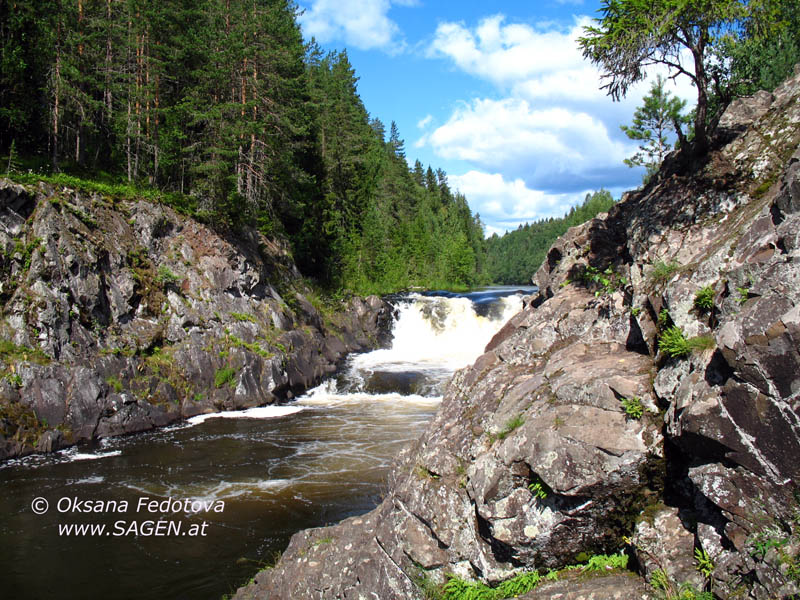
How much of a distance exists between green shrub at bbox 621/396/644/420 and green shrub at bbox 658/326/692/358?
0.64 m

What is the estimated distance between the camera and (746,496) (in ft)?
14.0

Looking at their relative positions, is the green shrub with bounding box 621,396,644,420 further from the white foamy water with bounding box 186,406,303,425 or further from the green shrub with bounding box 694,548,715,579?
the white foamy water with bounding box 186,406,303,425

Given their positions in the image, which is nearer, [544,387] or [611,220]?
[544,387]

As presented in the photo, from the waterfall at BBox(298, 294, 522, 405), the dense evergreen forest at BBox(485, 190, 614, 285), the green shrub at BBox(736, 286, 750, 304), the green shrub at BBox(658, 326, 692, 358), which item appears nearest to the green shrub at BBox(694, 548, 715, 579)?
the green shrub at BBox(658, 326, 692, 358)

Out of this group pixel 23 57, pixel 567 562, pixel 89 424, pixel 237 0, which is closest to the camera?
pixel 567 562

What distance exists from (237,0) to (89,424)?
74.5 feet

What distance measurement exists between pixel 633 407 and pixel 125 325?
17.6 metres

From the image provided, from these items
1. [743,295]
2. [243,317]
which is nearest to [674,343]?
[743,295]

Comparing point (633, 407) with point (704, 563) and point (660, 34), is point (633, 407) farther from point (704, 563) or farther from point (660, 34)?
point (660, 34)

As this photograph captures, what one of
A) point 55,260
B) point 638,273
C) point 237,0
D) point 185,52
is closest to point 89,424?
point 55,260

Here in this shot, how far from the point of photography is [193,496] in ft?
38.2

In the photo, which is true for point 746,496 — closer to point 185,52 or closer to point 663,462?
point 663,462

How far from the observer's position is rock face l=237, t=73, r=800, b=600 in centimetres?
427

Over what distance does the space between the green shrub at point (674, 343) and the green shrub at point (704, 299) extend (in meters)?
0.33
